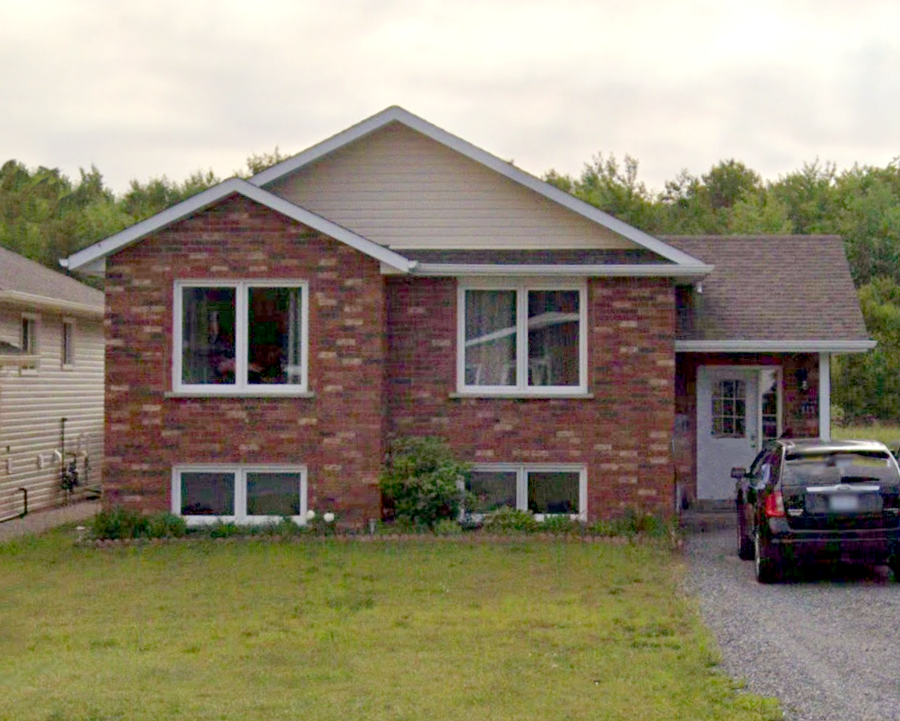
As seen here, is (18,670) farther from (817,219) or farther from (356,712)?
(817,219)

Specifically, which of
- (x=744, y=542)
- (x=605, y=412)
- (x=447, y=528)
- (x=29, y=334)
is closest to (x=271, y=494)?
(x=447, y=528)

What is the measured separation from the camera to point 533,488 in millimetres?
18734

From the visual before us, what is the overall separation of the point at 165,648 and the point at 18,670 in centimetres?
118

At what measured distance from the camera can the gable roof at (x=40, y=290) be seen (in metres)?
21.0

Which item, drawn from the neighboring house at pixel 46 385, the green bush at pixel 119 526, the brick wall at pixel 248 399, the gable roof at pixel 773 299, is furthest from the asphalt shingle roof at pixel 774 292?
the neighboring house at pixel 46 385

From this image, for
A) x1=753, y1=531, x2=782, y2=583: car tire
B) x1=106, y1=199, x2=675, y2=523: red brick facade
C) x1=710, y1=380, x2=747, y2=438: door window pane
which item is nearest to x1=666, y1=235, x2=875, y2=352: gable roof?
x1=710, y1=380, x2=747, y2=438: door window pane

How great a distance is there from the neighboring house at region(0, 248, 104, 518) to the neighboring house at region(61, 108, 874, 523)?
8.67ft

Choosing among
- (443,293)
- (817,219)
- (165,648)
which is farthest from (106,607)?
(817,219)

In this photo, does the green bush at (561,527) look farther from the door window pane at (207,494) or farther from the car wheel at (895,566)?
the car wheel at (895,566)

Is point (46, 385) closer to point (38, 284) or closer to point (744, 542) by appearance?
point (38, 284)

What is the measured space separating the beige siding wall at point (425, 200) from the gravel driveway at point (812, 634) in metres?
5.40

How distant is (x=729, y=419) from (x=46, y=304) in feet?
36.4

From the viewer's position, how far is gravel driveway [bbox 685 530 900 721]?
8891mm

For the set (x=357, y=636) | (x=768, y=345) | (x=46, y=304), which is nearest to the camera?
(x=357, y=636)
